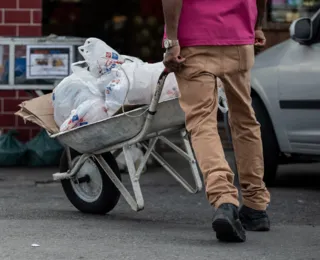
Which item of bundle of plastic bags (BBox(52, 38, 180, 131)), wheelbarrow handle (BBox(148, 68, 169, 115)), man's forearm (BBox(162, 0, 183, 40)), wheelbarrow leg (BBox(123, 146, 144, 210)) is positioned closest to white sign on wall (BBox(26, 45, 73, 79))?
bundle of plastic bags (BBox(52, 38, 180, 131))

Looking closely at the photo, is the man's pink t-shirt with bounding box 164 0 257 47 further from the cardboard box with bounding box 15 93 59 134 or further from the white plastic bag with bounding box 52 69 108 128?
the cardboard box with bounding box 15 93 59 134

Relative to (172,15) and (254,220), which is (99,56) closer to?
(172,15)

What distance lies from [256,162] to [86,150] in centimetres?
111

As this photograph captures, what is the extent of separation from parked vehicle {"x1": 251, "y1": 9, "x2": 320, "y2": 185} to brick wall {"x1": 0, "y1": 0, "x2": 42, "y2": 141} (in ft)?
8.47

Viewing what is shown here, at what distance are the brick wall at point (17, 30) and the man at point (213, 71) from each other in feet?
14.5

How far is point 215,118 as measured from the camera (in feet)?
20.0

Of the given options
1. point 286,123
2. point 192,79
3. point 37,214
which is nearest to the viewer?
point 192,79

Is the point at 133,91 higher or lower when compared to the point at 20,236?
higher

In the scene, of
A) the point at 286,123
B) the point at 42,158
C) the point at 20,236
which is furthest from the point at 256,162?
the point at 42,158

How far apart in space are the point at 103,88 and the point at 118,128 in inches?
15.0

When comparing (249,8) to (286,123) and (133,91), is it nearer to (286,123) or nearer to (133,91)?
(133,91)

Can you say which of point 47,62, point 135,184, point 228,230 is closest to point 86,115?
point 135,184

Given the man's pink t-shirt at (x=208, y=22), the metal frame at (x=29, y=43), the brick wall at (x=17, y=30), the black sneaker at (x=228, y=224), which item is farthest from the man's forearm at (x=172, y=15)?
the brick wall at (x=17, y=30)

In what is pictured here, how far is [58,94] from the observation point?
7.08 m
